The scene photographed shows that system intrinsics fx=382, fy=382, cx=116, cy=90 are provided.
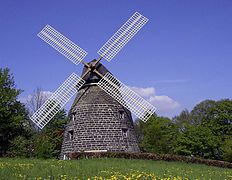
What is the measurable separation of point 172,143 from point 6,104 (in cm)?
2681

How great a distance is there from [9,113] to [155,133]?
25.1m

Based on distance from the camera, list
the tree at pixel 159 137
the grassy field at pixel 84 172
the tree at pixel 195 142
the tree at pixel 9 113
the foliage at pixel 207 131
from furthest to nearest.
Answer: the tree at pixel 159 137
the foliage at pixel 207 131
the tree at pixel 195 142
the tree at pixel 9 113
the grassy field at pixel 84 172

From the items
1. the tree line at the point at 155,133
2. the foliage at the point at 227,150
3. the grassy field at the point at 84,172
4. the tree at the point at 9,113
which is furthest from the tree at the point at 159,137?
the grassy field at the point at 84,172

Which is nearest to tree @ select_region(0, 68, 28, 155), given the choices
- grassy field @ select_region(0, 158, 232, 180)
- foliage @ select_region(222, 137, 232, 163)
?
grassy field @ select_region(0, 158, 232, 180)

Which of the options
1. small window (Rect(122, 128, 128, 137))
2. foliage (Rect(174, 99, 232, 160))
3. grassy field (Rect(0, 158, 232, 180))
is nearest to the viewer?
grassy field (Rect(0, 158, 232, 180))

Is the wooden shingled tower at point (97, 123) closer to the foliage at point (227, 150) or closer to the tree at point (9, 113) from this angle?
the tree at point (9, 113)

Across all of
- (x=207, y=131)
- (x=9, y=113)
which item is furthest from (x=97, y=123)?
(x=207, y=131)

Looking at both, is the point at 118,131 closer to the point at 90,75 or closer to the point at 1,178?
Answer: the point at 90,75

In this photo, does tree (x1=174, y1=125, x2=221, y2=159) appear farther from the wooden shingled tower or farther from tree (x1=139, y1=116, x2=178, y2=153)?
the wooden shingled tower

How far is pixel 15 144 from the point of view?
33438 millimetres

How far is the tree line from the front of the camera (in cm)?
3494

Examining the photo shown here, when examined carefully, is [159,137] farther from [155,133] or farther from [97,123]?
[97,123]

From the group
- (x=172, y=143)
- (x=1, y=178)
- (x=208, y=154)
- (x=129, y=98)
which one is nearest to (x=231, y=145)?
(x=208, y=154)

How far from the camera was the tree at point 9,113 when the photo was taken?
36.7 m
